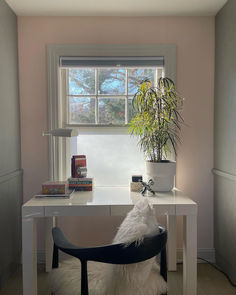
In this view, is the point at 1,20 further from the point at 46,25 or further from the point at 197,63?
the point at 197,63

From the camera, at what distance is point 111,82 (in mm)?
2818

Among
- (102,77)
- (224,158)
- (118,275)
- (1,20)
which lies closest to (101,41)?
(102,77)

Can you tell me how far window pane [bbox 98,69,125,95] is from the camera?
2812 mm

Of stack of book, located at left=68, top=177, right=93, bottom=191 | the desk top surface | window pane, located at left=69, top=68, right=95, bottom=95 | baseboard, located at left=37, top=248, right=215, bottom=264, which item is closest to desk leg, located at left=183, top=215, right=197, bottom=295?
the desk top surface

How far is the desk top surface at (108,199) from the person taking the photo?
2.02 m

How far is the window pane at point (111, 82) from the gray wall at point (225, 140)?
0.94 meters

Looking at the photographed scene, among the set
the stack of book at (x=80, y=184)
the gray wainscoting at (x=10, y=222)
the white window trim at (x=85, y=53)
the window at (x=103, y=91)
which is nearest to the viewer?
the gray wainscoting at (x=10, y=222)

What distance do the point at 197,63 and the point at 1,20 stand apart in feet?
6.01

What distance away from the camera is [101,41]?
8.89 feet

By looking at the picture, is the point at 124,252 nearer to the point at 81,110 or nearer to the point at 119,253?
the point at 119,253

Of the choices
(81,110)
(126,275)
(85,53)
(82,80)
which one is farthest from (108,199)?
(85,53)

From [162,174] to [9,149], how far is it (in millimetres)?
1376

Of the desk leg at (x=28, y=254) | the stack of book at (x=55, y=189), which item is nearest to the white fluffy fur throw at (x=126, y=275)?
the desk leg at (x=28, y=254)

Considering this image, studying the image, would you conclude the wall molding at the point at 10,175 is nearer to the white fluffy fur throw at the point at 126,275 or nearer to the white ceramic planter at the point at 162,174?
the white fluffy fur throw at the point at 126,275
